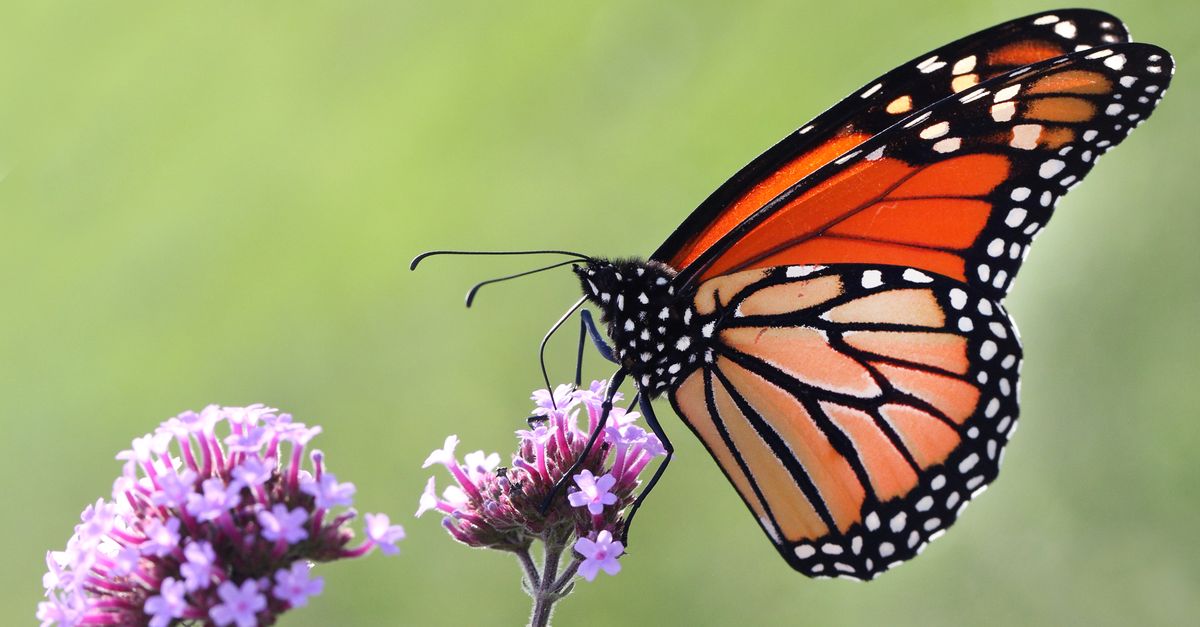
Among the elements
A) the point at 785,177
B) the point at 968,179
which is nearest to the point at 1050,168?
the point at 968,179

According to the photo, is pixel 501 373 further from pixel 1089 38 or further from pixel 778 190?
pixel 1089 38

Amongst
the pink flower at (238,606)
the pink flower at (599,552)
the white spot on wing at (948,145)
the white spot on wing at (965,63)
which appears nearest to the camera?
the pink flower at (238,606)

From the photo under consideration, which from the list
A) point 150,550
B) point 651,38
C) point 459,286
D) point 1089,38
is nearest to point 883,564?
point 1089,38

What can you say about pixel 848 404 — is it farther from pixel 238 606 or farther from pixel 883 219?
pixel 238 606

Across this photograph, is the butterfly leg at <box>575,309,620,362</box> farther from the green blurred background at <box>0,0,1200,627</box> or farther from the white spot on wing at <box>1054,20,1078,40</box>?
the green blurred background at <box>0,0,1200,627</box>

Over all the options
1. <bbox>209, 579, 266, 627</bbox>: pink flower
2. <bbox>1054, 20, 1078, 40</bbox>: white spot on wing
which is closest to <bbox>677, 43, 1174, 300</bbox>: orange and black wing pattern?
<bbox>1054, 20, 1078, 40</bbox>: white spot on wing

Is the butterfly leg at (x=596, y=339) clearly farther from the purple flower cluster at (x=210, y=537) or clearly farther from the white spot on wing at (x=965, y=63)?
the white spot on wing at (x=965, y=63)

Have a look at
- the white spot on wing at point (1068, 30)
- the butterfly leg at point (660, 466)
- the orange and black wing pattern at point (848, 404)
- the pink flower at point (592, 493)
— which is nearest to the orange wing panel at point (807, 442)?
the orange and black wing pattern at point (848, 404)

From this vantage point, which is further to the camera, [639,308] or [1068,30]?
[639,308]
